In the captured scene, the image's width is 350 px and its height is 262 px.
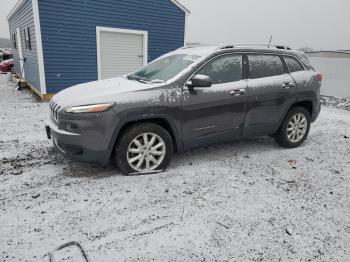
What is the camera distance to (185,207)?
3.32m

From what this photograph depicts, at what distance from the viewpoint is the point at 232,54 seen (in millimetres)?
4543

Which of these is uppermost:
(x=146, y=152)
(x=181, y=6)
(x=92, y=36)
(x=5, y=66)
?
(x=181, y=6)

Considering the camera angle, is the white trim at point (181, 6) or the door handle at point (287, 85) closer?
the door handle at point (287, 85)

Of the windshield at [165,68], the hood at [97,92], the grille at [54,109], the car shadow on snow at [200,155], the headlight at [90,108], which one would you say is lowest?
the car shadow on snow at [200,155]

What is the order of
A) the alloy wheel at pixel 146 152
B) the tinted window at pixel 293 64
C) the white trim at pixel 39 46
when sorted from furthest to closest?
the white trim at pixel 39 46
the tinted window at pixel 293 64
the alloy wheel at pixel 146 152

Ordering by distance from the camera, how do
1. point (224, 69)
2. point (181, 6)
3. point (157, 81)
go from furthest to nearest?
point (181, 6) < point (224, 69) < point (157, 81)

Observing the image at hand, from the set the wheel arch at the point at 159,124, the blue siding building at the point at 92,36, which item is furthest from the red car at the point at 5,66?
the wheel arch at the point at 159,124

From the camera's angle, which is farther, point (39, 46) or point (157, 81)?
point (39, 46)

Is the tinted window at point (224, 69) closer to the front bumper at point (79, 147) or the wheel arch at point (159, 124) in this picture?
the wheel arch at point (159, 124)

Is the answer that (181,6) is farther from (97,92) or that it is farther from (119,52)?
(97,92)

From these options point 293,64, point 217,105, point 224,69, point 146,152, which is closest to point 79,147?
point 146,152

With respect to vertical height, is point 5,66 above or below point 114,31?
below

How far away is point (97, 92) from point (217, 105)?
178cm

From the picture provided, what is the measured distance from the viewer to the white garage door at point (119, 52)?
10.8 m
